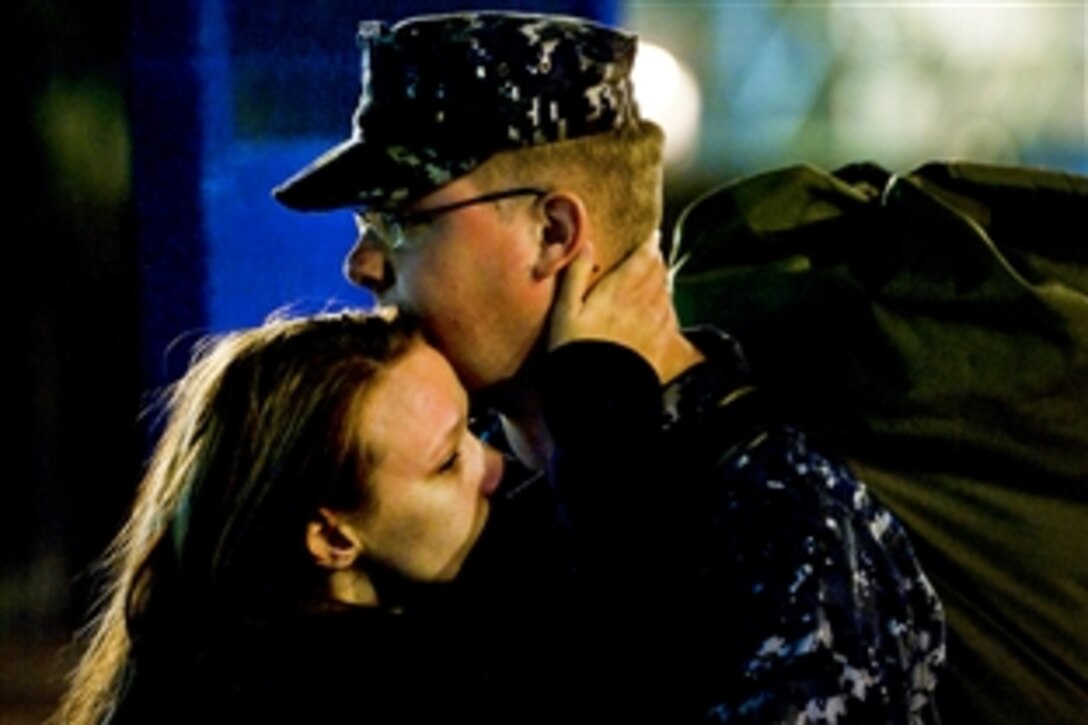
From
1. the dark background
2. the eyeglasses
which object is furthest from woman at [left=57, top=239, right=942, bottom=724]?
the dark background

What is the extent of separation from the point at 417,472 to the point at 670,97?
4.21 m

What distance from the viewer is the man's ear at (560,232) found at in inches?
106

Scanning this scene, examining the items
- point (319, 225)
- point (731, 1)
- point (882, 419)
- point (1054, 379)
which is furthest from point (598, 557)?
point (731, 1)

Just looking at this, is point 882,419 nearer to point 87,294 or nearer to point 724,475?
point 724,475

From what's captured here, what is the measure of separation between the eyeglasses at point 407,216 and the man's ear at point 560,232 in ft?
0.09

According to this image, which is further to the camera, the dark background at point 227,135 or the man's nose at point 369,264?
the dark background at point 227,135

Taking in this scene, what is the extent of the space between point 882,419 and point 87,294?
15.7ft

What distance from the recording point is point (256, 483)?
2568 mm

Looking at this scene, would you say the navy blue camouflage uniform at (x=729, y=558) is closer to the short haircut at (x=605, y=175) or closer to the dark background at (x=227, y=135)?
the short haircut at (x=605, y=175)

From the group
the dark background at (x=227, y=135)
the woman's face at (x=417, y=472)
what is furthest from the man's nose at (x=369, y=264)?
the dark background at (x=227, y=135)

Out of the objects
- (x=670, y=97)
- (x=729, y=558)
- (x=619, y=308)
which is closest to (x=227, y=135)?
(x=670, y=97)

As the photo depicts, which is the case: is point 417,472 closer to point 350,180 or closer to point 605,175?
point 350,180

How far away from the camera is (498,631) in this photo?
2477mm

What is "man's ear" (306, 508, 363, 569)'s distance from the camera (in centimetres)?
258
